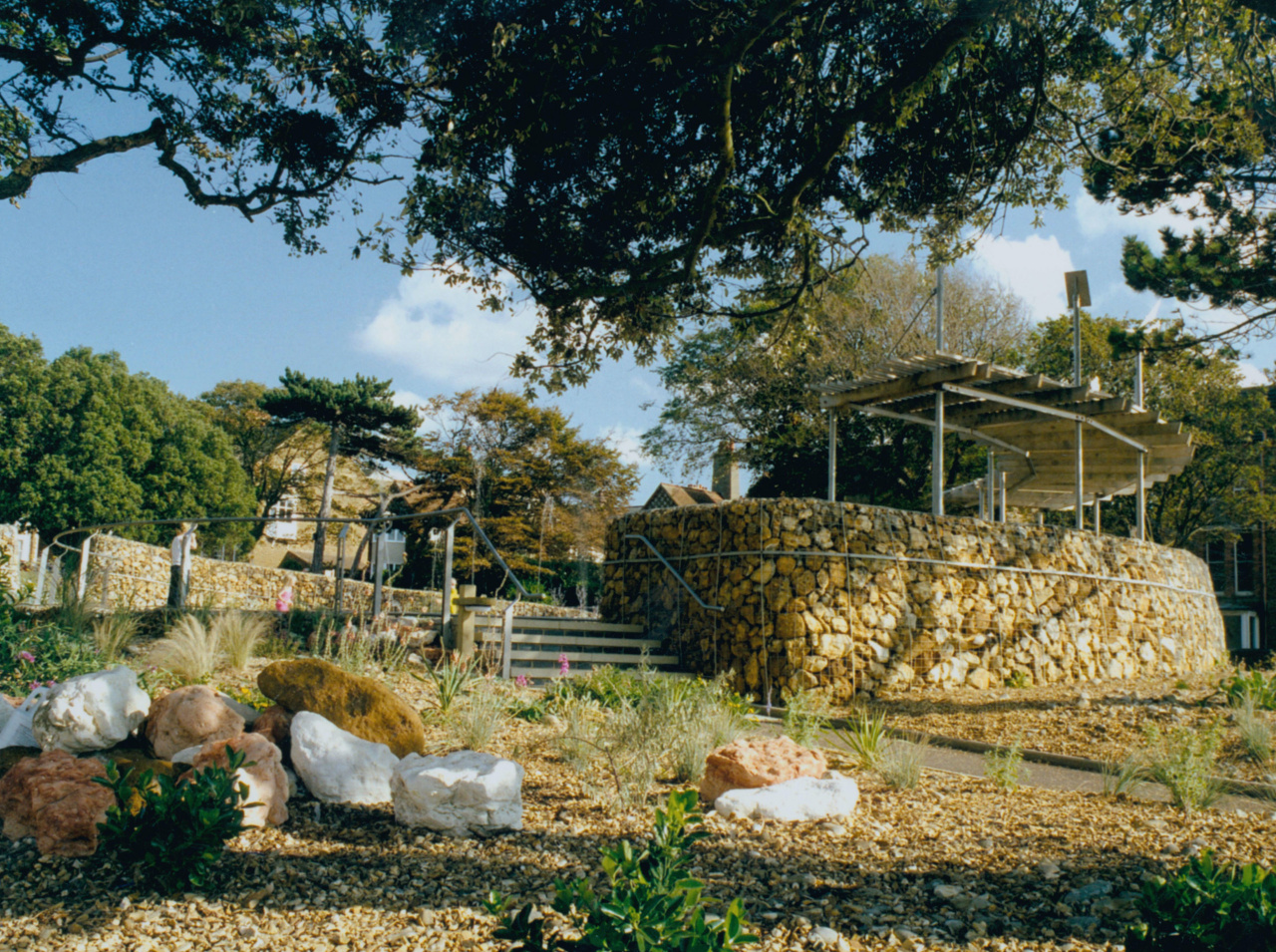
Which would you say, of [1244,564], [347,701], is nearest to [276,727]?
[347,701]

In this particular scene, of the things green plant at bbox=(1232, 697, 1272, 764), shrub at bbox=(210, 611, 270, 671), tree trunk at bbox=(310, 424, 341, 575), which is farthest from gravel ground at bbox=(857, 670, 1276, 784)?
tree trunk at bbox=(310, 424, 341, 575)

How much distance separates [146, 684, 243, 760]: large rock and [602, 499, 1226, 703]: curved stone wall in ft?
18.4

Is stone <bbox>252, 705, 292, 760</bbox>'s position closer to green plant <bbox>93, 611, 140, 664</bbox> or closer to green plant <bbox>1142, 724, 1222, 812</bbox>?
green plant <bbox>93, 611, 140, 664</bbox>

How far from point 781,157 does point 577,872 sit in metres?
6.01

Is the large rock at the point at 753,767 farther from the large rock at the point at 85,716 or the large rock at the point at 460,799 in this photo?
the large rock at the point at 85,716

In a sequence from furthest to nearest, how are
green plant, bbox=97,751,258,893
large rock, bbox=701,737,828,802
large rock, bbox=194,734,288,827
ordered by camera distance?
1. large rock, bbox=701,737,828,802
2. large rock, bbox=194,734,288,827
3. green plant, bbox=97,751,258,893

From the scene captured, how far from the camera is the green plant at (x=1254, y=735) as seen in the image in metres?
5.82

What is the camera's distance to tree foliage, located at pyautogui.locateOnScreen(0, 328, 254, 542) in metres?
27.5

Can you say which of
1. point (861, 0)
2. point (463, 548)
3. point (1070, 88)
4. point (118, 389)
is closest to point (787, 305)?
point (861, 0)

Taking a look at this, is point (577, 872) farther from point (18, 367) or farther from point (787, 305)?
point (18, 367)

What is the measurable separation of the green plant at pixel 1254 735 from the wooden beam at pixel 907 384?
4.56 m

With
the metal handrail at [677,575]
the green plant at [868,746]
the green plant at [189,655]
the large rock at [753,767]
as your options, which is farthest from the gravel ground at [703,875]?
the metal handrail at [677,575]

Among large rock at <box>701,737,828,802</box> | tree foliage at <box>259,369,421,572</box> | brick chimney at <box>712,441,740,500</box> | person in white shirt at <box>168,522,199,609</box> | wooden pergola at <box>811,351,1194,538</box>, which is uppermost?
tree foliage at <box>259,369,421,572</box>

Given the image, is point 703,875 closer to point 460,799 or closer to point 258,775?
point 460,799
